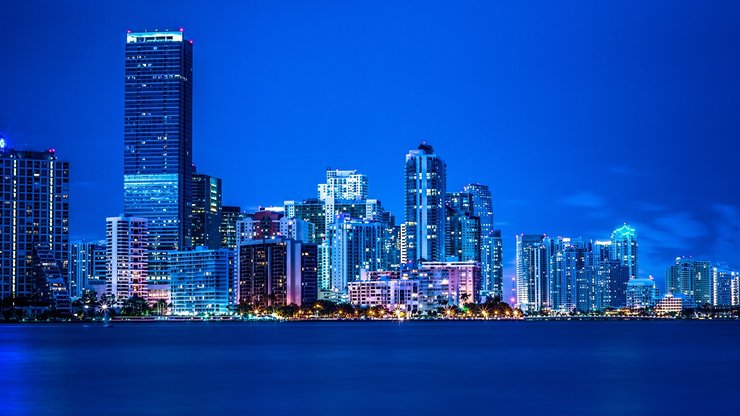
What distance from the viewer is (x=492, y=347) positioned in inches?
5123

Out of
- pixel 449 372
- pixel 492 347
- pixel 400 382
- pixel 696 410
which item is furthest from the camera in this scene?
pixel 492 347

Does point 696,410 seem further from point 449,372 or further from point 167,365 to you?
point 167,365

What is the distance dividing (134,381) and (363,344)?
2526 inches

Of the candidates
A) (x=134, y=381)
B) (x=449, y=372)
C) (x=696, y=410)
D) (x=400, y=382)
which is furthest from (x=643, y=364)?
(x=134, y=381)

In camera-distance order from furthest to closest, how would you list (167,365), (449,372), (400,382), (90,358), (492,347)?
(492,347), (90,358), (167,365), (449,372), (400,382)

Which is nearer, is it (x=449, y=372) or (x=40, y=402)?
(x=40, y=402)

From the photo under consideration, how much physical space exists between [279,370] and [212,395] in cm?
2178

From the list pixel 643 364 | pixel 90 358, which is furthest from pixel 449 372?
pixel 90 358

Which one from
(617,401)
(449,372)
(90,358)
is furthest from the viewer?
(90,358)

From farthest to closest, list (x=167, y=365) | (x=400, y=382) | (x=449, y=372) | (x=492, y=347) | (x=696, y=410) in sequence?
(x=492, y=347) → (x=167, y=365) → (x=449, y=372) → (x=400, y=382) → (x=696, y=410)

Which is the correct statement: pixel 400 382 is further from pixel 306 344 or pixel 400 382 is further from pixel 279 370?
pixel 306 344

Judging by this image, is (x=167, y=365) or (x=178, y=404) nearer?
(x=178, y=404)

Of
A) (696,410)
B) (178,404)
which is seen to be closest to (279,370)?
(178,404)

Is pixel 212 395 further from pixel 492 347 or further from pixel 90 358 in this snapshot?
pixel 492 347
